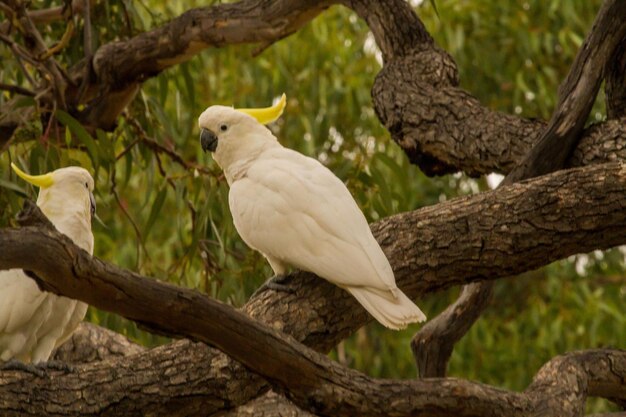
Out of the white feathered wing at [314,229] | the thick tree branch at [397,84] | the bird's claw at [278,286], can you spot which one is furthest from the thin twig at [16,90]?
A: the bird's claw at [278,286]

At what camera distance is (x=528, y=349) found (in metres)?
5.06

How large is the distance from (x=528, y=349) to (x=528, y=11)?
55.1 inches

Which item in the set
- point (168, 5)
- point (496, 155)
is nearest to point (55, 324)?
point (496, 155)

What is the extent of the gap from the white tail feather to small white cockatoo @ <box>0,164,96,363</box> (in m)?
0.57

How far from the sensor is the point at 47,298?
235cm

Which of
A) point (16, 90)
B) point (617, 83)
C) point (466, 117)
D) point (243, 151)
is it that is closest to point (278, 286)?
point (243, 151)

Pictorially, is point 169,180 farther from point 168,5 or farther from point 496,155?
point 168,5

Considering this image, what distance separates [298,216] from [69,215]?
0.49 meters

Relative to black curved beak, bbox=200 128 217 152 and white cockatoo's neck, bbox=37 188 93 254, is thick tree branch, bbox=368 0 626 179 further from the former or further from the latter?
white cockatoo's neck, bbox=37 188 93 254

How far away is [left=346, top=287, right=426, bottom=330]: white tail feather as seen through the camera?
2.05 m

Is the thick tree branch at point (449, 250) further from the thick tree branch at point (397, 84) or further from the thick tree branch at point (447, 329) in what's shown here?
the thick tree branch at point (447, 329)

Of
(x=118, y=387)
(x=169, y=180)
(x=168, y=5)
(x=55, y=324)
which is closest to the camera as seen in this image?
(x=118, y=387)

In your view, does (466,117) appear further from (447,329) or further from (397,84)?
(447,329)

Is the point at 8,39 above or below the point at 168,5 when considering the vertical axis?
above
